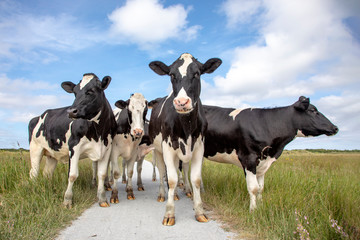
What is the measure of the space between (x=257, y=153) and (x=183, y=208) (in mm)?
1948

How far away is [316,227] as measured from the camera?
12.8 feet

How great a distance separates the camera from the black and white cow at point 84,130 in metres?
5.92

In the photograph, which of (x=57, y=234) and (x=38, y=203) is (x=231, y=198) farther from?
(x=38, y=203)

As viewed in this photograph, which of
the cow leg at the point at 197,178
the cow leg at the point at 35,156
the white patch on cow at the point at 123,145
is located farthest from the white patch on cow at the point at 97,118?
the cow leg at the point at 35,156

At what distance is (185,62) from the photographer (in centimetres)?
487

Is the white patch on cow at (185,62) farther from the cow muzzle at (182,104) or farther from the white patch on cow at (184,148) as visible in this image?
the white patch on cow at (184,148)

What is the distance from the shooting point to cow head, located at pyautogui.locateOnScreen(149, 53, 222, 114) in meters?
4.25

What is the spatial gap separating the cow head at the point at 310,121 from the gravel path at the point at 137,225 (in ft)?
9.20

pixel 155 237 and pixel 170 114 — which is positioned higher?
pixel 170 114

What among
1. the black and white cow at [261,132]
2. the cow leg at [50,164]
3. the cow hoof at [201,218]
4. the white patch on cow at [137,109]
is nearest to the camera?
the cow hoof at [201,218]

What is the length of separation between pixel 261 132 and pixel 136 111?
289cm

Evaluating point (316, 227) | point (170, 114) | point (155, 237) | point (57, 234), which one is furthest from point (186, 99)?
point (57, 234)

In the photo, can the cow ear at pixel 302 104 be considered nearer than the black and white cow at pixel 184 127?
No

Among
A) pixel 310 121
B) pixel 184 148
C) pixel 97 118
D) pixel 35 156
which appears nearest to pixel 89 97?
pixel 97 118
